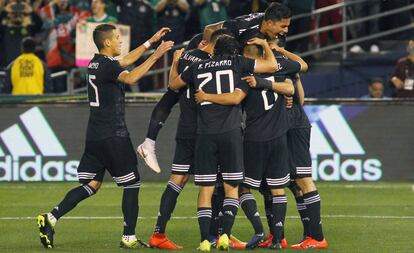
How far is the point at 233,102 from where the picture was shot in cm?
1264

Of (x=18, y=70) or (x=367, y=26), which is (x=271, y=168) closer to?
(x=18, y=70)

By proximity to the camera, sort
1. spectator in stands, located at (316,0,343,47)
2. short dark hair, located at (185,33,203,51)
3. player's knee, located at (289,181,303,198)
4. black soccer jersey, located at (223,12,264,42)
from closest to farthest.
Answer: black soccer jersey, located at (223,12,264,42)
player's knee, located at (289,181,303,198)
short dark hair, located at (185,33,203,51)
spectator in stands, located at (316,0,343,47)

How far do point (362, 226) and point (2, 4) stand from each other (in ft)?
39.9

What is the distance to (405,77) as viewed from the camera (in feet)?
69.9

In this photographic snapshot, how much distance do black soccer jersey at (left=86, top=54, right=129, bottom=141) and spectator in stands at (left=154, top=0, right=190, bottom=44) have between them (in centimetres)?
1057

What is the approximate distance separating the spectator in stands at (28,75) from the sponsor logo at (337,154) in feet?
16.3

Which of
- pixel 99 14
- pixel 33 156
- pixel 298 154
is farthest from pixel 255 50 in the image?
pixel 99 14

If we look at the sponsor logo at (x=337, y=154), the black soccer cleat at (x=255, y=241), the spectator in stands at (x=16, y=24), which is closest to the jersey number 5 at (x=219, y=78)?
the black soccer cleat at (x=255, y=241)

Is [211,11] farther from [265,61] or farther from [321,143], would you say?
[265,61]

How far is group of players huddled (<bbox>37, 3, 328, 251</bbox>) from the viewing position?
12688mm

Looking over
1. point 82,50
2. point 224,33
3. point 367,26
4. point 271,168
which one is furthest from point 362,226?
point 367,26

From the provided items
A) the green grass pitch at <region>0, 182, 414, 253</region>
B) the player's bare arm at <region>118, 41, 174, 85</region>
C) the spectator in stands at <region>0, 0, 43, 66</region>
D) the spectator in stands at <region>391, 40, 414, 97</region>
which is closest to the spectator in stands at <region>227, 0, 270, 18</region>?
the spectator in stands at <region>391, 40, 414, 97</region>

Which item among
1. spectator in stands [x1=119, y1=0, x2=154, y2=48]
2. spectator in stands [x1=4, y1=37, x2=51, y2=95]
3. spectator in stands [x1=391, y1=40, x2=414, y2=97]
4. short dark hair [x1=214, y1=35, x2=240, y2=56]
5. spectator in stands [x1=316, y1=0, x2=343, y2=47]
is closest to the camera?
short dark hair [x1=214, y1=35, x2=240, y2=56]

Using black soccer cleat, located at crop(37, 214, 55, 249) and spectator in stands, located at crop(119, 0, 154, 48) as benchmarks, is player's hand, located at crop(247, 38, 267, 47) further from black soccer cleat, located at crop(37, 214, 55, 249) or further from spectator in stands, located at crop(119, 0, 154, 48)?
spectator in stands, located at crop(119, 0, 154, 48)
